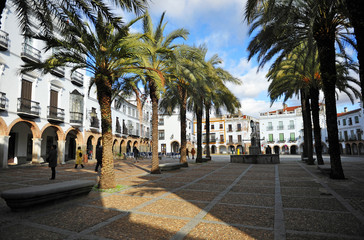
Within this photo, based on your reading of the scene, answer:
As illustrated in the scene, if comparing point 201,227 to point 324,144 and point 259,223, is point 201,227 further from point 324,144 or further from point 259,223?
point 324,144

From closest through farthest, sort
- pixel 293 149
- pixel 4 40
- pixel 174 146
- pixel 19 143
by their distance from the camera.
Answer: pixel 4 40 → pixel 19 143 → pixel 293 149 → pixel 174 146

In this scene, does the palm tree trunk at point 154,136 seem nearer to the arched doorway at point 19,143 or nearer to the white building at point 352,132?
the arched doorway at point 19,143

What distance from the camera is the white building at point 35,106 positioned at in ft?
→ 47.9

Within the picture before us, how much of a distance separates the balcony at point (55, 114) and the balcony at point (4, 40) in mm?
5501

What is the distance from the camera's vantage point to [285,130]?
50.1 m

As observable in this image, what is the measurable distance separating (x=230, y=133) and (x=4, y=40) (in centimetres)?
4870

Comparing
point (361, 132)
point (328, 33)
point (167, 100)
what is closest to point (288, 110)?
point (361, 132)

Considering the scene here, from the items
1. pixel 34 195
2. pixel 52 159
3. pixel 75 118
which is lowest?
pixel 34 195

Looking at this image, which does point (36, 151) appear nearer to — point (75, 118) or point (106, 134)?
point (75, 118)

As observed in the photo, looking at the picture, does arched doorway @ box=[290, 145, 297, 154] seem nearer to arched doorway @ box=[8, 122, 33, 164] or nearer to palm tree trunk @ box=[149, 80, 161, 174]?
palm tree trunk @ box=[149, 80, 161, 174]

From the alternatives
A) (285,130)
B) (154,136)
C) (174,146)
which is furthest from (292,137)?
(154,136)

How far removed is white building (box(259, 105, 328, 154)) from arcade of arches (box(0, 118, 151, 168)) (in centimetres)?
3946

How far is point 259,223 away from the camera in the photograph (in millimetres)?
4086

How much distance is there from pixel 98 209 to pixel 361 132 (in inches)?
1976
